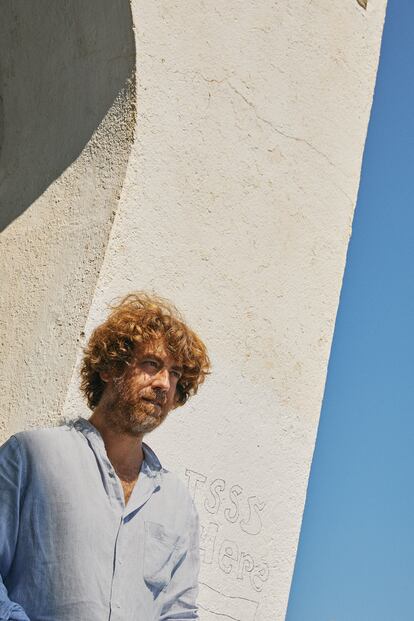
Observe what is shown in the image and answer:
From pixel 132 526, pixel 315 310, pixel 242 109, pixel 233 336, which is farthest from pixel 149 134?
pixel 132 526

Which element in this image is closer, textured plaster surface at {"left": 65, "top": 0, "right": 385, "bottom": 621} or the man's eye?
the man's eye

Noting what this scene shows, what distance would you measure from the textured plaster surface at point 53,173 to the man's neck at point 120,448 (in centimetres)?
76

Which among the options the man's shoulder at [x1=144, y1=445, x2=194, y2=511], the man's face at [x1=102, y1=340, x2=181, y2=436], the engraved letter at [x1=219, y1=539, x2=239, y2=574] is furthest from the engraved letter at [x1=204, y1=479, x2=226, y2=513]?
the man's face at [x1=102, y1=340, x2=181, y2=436]

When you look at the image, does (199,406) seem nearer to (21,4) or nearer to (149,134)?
(149,134)

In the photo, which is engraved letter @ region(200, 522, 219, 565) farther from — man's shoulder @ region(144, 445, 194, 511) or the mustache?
the mustache

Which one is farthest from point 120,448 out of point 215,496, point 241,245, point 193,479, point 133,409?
point 241,245

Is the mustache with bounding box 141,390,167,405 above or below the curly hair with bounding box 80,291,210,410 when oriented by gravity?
below

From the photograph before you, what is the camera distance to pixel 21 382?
345 cm

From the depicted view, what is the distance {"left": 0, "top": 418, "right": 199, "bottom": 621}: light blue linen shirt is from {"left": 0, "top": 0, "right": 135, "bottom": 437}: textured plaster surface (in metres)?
0.85

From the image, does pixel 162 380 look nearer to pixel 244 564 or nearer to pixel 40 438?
pixel 40 438

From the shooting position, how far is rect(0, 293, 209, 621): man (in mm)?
2219

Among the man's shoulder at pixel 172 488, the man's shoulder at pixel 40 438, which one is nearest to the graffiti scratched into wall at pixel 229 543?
the man's shoulder at pixel 172 488

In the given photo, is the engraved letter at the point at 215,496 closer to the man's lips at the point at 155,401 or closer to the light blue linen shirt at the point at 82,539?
the light blue linen shirt at the point at 82,539

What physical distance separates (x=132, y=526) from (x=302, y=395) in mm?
1788
